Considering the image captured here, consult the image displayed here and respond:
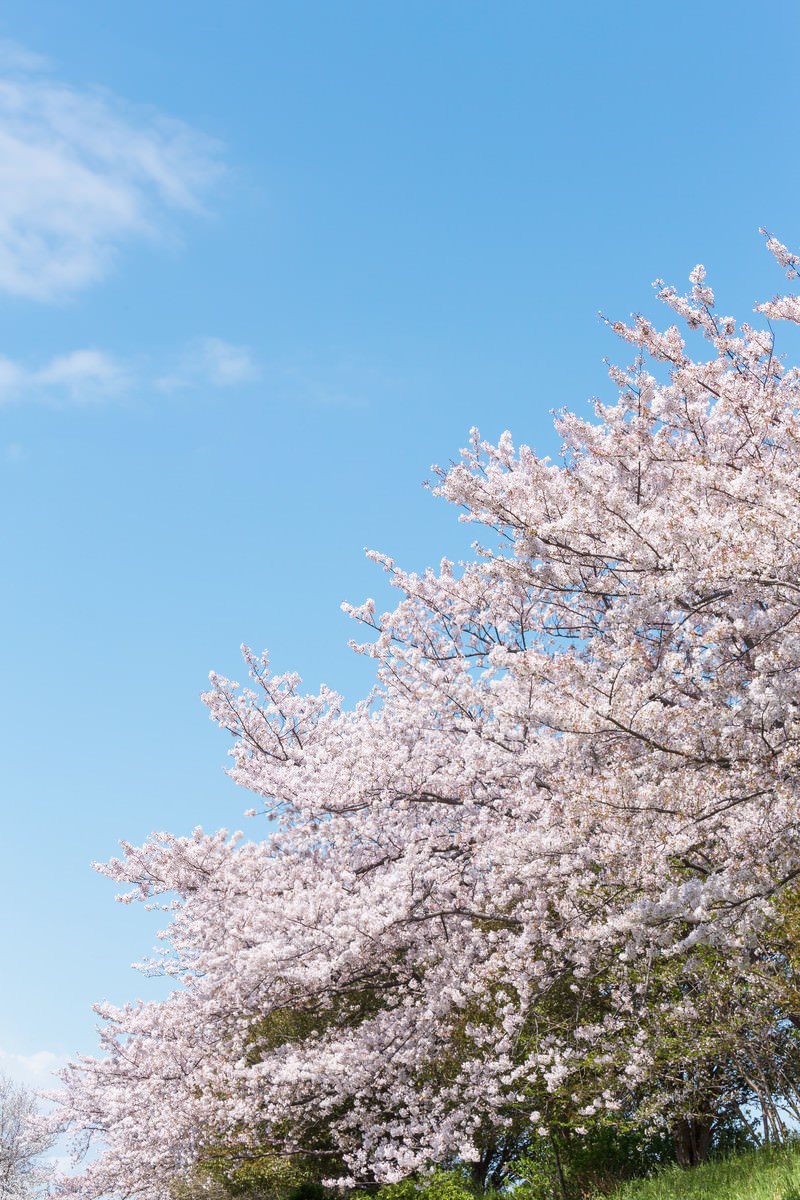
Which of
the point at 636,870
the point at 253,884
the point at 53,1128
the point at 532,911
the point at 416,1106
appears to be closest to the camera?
the point at 636,870

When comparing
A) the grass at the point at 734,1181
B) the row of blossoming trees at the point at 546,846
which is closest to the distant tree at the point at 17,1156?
the row of blossoming trees at the point at 546,846

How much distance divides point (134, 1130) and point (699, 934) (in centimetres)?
1291

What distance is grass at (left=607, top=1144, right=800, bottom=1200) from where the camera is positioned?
30.3ft

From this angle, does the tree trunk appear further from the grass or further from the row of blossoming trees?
the grass

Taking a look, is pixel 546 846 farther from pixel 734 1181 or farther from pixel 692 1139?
pixel 692 1139

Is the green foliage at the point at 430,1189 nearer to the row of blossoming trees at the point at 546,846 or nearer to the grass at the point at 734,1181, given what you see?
the row of blossoming trees at the point at 546,846

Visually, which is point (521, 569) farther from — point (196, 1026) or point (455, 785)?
point (196, 1026)

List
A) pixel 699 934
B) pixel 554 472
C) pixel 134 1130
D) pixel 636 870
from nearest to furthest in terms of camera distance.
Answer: pixel 699 934, pixel 636 870, pixel 554 472, pixel 134 1130

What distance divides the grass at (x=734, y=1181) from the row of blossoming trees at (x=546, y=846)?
711mm

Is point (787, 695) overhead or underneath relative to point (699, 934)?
overhead

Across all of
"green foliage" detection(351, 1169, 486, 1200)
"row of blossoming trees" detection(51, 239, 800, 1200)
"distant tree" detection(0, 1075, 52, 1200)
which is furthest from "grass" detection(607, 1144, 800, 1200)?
"distant tree" detection(0, 1075, 52, 1200)

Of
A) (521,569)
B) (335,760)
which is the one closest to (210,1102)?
(335,760)

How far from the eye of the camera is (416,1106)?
41.9ft

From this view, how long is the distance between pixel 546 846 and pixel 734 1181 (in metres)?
4.09
